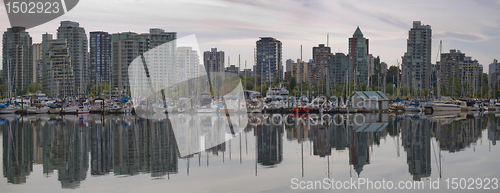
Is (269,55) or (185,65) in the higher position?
(269,55)

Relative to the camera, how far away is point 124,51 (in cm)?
13075

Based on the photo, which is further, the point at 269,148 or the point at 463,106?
the point at 463,106

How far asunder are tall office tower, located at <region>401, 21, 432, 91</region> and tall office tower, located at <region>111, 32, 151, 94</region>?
89.6 m

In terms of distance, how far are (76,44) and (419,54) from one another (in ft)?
394

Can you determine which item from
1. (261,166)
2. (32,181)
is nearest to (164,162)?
(261,166)

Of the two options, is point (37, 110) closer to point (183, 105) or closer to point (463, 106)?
point (183, 105)

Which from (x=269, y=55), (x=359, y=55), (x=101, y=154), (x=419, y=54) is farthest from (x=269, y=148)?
(x=269, y=55)

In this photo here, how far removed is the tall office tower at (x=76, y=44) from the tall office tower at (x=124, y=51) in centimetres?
1983

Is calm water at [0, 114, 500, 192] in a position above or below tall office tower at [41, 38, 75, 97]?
below

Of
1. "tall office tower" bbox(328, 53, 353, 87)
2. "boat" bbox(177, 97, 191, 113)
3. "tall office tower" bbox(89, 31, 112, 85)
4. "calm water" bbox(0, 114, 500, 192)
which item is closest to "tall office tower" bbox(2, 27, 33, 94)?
"tall office tower" bbox(89, 31, 112, 85)

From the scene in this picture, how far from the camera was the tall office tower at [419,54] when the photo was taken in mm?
155875

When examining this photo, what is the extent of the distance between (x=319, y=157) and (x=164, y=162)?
7.36 meters

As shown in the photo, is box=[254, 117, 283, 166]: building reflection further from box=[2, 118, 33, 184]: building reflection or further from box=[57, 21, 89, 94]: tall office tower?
box=[57, 21, 89, 94]: tall office tower

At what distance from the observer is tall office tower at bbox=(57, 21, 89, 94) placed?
156 m
